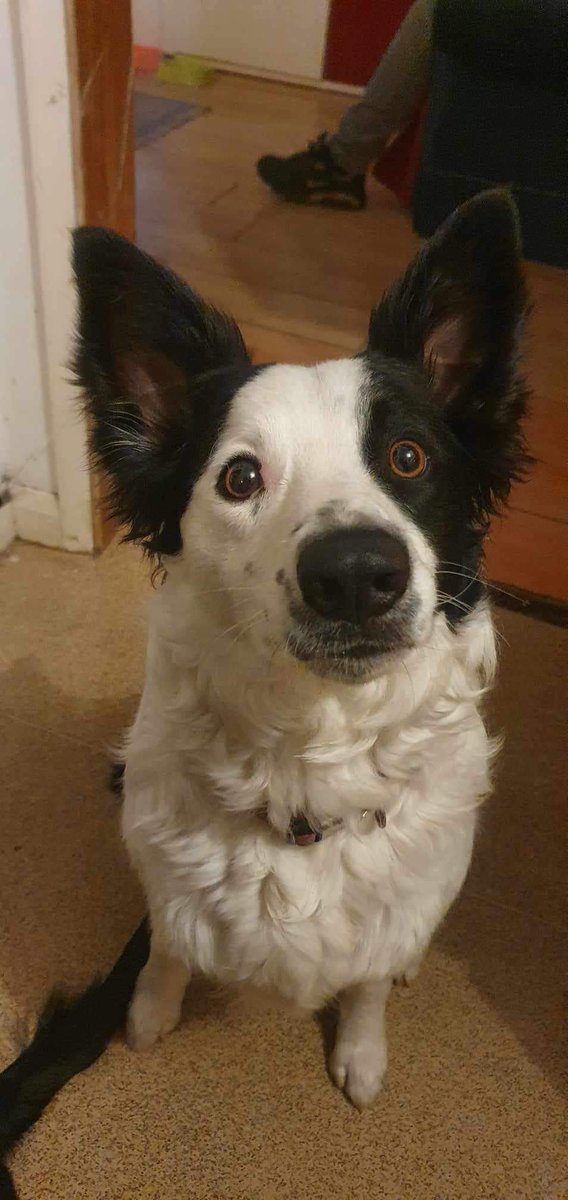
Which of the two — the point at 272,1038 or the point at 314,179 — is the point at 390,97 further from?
the point at 272,1038

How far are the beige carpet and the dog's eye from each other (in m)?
0.96

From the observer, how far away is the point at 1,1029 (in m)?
1.54

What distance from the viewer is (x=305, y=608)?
996 mm

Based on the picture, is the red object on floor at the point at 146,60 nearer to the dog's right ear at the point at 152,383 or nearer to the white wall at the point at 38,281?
the white wall at the point at 38,281

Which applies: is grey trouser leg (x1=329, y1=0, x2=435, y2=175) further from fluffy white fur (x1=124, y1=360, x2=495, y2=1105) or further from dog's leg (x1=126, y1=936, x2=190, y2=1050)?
dog's leg (x1=126, y1=936, x2=190, y2=1050)

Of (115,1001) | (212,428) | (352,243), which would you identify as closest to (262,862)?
(115,1001)

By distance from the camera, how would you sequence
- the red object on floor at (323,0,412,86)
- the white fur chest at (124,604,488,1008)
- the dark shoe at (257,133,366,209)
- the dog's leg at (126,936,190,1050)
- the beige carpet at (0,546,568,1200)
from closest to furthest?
1. the white fur chest at (124,604,488,1008)
2. the beige carpet at (0,546,568,1200)
3. the dog's leg at (126,936,190,1050)
4. the dark shoe at (257,133,366,209)
5. the red object on floor at (323,0,412,86)

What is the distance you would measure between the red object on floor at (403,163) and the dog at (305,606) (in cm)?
364

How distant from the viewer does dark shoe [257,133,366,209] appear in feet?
14.8

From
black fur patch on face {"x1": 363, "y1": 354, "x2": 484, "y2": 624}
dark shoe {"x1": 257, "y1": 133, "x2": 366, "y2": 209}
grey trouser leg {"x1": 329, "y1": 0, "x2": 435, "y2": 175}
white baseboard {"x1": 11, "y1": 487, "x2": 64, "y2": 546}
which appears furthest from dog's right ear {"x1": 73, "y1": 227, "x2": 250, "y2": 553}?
dark shoe {"x1": 257, "y1": 133, "x2": 366, "y2": 209}

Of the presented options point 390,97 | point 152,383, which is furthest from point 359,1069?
point 390,97

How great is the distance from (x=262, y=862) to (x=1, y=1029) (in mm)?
656

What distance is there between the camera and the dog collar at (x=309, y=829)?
1.24 metres

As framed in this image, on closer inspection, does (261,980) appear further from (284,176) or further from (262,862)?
(284,176)
